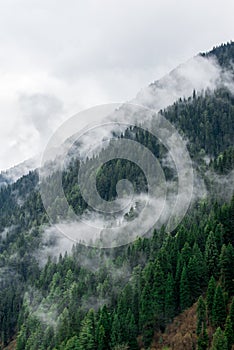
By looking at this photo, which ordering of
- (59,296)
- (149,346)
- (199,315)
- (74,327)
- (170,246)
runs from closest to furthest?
1. (199,315)
2. (149,346)
3. (74,327)
4. (170,246)
5. (59,296)

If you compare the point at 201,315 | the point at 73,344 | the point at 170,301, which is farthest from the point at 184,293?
the point at 73,344

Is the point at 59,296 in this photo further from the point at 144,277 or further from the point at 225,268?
the point at 225,268

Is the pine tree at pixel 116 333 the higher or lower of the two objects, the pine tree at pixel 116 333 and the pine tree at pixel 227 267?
the lower

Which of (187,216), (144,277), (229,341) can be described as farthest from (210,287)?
(187,216)

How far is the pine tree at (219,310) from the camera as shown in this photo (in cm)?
9838

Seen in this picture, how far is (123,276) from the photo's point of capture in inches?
6260

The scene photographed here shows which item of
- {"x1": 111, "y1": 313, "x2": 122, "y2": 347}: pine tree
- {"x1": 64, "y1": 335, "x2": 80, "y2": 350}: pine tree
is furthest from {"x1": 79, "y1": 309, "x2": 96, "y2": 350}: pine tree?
{"x1": 111, "y1": 313, "x2": 122, "y2": 347}: pine tree

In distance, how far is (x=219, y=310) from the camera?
9894 centimetres

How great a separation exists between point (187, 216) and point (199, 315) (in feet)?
283

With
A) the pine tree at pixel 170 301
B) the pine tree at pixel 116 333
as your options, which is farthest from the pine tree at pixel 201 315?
the pine tree at pixel 116 333

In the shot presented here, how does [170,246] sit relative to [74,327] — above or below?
above

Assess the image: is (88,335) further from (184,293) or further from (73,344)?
(184,293)

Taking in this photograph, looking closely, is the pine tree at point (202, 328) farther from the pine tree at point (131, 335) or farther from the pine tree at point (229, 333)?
the pine tree at point (131, 335)

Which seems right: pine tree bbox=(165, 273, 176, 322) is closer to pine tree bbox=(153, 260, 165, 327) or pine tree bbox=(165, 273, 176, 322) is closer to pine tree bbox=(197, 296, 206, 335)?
pine tree bbox=(153, 260, 165, 327)
